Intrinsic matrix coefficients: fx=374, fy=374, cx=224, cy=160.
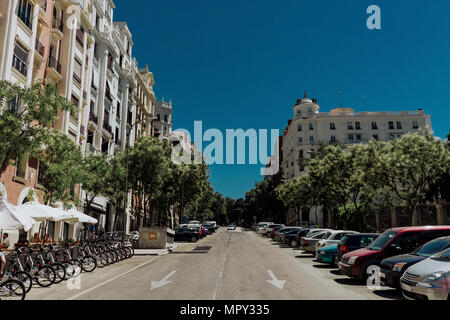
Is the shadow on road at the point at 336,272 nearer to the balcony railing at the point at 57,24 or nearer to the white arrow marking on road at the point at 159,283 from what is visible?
the white arrow marking on road at the point at 159,283

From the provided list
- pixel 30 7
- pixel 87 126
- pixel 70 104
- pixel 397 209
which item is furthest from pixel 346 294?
pixel 397 209

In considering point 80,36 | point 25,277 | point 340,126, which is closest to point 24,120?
point 25,277

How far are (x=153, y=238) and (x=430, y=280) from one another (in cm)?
2252

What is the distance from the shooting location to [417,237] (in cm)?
1205

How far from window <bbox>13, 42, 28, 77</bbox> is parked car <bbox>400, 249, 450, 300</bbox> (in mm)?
22936

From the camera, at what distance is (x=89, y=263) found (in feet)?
50.6

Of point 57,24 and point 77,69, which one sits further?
point 77,69

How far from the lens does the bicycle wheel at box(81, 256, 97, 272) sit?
1522 cm

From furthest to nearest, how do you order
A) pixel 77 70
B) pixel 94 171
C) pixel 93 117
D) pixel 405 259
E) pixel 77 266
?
pixel 93 117
pixel 77 70
pixel 94 171
pixel 77 266
pixel 405 259

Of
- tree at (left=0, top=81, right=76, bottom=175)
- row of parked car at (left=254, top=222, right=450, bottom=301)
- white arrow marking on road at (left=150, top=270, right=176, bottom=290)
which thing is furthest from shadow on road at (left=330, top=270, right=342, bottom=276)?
tree at (left=0, top=81, right=76, bottom=175)

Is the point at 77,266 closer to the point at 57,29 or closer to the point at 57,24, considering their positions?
the point at 57,29

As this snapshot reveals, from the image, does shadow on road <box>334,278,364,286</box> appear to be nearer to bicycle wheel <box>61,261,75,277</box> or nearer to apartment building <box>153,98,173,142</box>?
bicycle wheel <box>61,261,75,277</box>

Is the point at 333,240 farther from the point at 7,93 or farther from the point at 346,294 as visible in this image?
the point at 7,93

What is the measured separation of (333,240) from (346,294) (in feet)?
31.7
